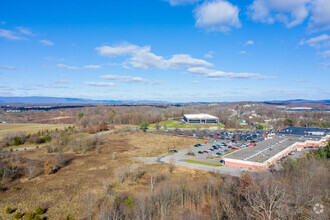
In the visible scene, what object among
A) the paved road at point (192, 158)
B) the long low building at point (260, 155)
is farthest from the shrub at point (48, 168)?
the long low building at point (260, 155)

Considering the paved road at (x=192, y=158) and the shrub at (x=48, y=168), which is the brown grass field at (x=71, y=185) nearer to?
the shrub at (x=48, y=168)

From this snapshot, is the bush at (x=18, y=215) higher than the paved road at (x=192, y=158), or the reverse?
the bush at (x=18, y=215)

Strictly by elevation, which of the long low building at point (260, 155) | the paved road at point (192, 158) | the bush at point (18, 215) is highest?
the long low building at point (260, 155)

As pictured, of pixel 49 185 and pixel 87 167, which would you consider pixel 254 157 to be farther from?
pixel 49 185

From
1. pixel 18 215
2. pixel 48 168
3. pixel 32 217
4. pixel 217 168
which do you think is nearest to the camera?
pixel 32 217

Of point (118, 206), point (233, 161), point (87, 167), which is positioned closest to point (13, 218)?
point (118, 206)

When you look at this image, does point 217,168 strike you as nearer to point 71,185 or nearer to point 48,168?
point 71,185

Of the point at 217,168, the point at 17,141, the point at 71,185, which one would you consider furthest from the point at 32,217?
the point at 17,141

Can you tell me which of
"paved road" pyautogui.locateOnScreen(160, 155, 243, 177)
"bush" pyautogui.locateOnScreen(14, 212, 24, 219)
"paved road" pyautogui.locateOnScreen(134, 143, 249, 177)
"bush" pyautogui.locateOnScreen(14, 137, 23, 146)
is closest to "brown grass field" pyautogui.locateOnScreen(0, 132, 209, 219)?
"bush" pyautogui.locateOnScreen(14, 212, 24, 219)

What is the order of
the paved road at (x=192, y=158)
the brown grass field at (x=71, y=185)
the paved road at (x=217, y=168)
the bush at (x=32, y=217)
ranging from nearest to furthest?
the bush at (x=32, y=217) → the brown grass field at (x=71, y=185) → the paved road at (x=217, y=168) → the paved road at (x=192, y=158)

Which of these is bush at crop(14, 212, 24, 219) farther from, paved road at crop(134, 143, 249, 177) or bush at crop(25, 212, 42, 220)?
paved road at crop(134, 143, 249, 177)

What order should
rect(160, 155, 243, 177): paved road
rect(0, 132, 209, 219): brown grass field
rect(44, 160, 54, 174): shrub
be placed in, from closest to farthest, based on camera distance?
rect(0, 132, 209, 219): brown grass field, rect(160, 155, 243, 177): paved road, rect(44, 160, 54, 174): shrub
